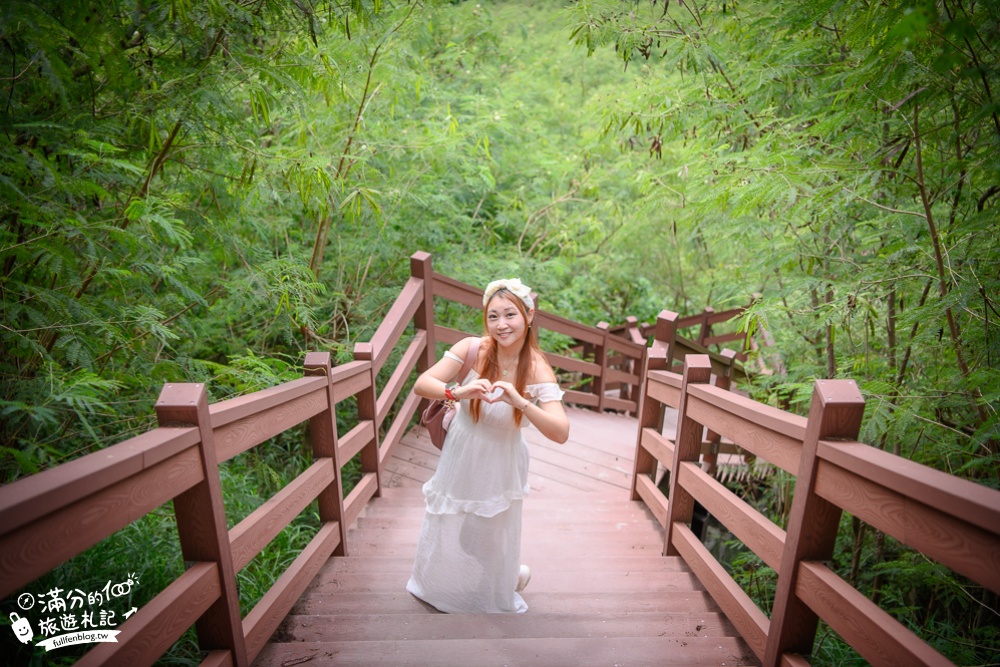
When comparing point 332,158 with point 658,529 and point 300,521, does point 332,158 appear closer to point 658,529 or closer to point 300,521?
point 300,521

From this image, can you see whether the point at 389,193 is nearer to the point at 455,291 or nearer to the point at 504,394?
the point at 455,291

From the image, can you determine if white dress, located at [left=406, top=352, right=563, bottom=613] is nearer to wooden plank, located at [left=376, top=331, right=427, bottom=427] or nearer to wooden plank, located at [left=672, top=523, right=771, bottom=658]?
wooden plank, located at [left=672, top=523, right=771, bottom=658]

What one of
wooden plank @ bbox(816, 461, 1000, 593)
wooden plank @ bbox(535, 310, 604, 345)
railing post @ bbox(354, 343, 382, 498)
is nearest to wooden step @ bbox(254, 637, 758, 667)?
wooden plank @ bbox(816, 461, 1000, 593)

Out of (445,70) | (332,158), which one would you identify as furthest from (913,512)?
(445,70)

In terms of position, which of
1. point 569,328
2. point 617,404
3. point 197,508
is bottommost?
point 617,404

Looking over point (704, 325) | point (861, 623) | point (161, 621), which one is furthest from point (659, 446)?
point (704, 325)

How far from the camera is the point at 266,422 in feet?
7.53

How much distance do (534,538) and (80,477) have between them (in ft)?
9.56

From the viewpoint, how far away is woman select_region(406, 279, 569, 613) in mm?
2791

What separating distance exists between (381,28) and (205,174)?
1.64 metres

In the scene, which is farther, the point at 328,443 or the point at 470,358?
the point at 328,443

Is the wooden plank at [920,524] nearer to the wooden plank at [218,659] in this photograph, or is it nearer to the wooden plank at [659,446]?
the wooden plank at [659,446]

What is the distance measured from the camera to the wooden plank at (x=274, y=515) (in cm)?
210

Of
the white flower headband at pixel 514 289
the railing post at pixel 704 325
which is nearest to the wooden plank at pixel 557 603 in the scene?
the white flower headband at pixel 514 289
